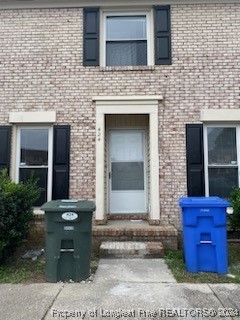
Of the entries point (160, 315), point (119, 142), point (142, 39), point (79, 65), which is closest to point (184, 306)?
point (160, 315)

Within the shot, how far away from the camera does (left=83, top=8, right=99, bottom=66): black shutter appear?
21.7ft

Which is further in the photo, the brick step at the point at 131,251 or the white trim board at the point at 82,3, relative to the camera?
the white trim board at the point at 82,3

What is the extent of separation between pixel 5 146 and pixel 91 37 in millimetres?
3255

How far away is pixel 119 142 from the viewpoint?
7137 millimetres

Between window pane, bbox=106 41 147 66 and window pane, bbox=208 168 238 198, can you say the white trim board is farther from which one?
window pane, bbox=208 168 238 198

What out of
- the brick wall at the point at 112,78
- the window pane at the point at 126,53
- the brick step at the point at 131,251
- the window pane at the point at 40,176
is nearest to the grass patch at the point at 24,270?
the brick step at the point at 131,251

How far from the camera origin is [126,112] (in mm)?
6430

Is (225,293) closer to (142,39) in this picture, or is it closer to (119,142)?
(119,142)

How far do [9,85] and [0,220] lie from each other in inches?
136

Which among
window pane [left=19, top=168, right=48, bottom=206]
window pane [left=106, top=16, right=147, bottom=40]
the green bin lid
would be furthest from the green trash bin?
window pane [left=106, top=16, right=147, bottom=40]

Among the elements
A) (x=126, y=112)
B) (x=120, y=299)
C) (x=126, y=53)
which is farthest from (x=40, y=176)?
(x=120, y=299)

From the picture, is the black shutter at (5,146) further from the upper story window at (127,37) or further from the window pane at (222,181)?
the window pane at (222,181)

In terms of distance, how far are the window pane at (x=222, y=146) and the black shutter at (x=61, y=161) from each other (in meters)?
3.30

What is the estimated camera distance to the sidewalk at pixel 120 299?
3.23m
